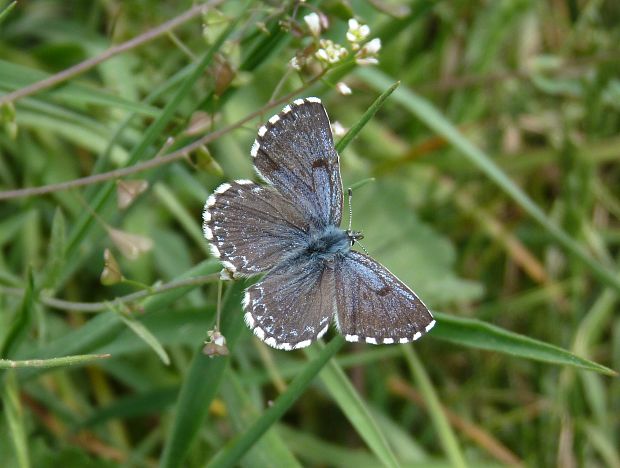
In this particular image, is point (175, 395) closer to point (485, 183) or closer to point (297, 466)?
point (297, 466)

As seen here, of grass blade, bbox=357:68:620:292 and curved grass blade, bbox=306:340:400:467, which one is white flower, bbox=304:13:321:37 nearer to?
curved grass blade, bbox=306:340:400:467

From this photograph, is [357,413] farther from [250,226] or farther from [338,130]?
[338,130]

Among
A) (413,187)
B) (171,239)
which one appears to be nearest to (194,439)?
(171,239)

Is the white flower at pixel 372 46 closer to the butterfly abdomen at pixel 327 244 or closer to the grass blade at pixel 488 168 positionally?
the butterfly abdomen at pixel 327 244

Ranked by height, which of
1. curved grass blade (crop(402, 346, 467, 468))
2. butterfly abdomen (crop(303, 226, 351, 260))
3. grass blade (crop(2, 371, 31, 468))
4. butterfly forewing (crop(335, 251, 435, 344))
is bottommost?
curved grass blade (crop(402, 346, 467, 468))

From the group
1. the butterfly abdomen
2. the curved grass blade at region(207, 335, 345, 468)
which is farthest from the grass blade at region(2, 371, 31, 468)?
the butterfly abdomen

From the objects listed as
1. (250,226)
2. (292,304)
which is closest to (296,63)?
(250,226)
